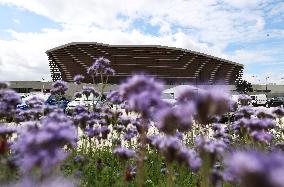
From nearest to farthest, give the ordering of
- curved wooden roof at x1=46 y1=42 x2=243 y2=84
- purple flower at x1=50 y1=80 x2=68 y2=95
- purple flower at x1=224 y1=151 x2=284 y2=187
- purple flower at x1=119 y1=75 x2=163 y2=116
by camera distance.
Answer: purple flower at x1=224 y1=151 x2=284 y2=187 < purple flower at x1=119 y1=75 x2=163 y2=116 < purple flower at x1=50 y1=80 x2=68 y2=95 < curved wooden roof at x1=46 y1=42 x2=243 y2=84

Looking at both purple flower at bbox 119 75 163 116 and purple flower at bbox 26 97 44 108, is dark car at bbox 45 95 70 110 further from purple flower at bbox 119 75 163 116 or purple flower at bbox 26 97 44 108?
purple flower at bbox 119 75 163 116

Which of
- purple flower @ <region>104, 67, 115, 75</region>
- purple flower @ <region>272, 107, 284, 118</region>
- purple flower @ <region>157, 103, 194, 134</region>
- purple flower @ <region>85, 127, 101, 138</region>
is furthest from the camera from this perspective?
purple flower @ <region>104, 67, 115, 75</region>

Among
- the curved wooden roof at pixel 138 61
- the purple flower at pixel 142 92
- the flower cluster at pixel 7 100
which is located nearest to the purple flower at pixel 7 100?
the flower cluster at pixel 7 100

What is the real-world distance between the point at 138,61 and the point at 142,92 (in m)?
108

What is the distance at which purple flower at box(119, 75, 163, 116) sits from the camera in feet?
8.42

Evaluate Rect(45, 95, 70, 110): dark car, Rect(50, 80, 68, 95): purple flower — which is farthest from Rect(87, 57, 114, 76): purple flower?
Rect(45, 95, 70, 110): dark car

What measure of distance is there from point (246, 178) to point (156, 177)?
6.50 m

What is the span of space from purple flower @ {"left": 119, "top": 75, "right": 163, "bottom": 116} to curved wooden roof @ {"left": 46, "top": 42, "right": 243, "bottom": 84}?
99.7m

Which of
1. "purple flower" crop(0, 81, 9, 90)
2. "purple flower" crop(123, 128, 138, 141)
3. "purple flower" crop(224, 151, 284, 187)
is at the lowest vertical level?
"purple flower" crop(123, 128, 138, 141)

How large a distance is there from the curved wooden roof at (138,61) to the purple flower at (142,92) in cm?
9968

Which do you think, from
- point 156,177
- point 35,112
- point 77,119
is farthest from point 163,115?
point 156,177

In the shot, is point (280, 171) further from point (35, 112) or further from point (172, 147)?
point (35, 112)

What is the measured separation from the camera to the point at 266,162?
4.16 feet

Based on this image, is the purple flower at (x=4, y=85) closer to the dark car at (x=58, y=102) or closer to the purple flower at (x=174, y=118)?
the purple flower at (x=174, y=118)
